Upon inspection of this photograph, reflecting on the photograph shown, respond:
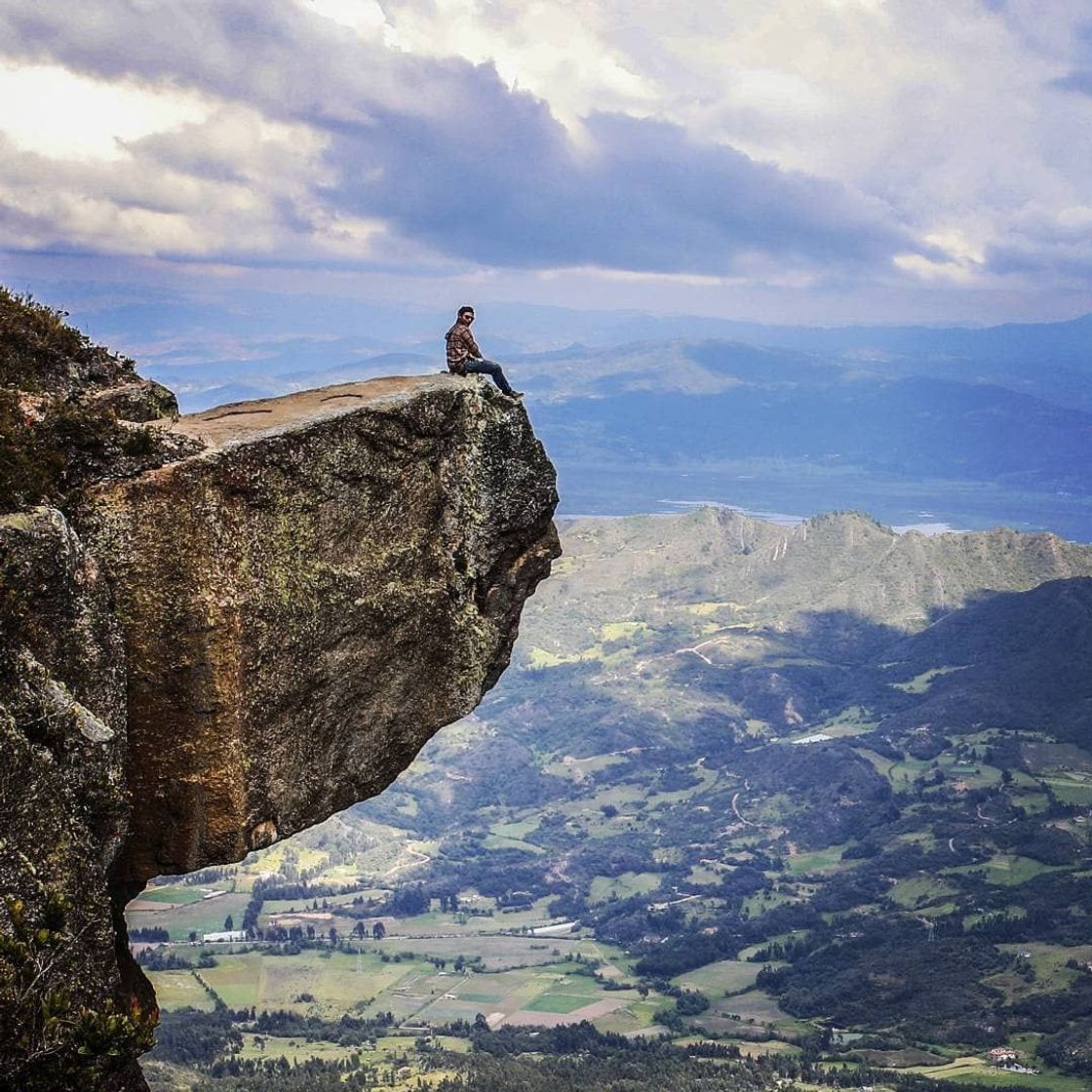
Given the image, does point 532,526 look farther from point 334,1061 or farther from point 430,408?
point 334,1061

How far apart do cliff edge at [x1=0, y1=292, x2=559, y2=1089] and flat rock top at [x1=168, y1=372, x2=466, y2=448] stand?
109 mm

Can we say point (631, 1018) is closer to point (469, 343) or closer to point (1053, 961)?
point (1053, 961)

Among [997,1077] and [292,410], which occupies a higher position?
[292,410]

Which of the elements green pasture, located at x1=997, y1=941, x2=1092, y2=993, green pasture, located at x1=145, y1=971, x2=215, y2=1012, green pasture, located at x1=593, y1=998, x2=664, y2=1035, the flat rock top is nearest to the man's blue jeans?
the flat rock top

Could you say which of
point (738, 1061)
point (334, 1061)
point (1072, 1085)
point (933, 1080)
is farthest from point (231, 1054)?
point (1072, 1085)

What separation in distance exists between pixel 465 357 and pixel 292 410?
4375 mm

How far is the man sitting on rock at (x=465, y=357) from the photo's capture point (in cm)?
2655

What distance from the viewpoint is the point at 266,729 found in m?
21.5

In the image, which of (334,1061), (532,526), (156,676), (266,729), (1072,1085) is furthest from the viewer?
(1072,1085)

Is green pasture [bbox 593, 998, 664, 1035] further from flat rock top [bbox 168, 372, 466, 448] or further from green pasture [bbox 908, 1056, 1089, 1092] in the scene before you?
flat rock top [bbox 168, 372, 466, 448]

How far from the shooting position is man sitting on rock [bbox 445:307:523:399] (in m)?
26.5

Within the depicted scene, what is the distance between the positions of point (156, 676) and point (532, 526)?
29.1 feet

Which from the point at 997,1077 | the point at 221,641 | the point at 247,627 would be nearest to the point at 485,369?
the point at 247,627

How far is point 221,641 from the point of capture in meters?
20.5
